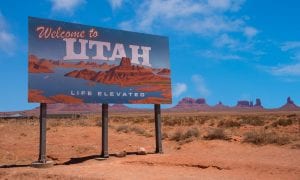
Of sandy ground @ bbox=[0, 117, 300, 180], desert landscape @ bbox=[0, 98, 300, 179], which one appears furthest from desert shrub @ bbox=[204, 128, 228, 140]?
sandy ground @ bbox=[0, 117, 300, 180]

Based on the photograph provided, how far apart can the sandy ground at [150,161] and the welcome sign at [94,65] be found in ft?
8.43

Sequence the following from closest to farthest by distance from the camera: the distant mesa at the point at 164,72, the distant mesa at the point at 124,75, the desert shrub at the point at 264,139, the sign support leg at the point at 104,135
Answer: the distant mesa at the point at 124,75 < the sign support leg at the point at 104,135 < the distant mesa at the point at 164,72 < the desert shrub at the point at 264,139

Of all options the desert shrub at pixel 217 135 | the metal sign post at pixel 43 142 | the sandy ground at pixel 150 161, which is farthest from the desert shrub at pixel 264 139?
the metal sign post at pixel 43 142

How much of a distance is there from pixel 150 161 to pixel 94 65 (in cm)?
437

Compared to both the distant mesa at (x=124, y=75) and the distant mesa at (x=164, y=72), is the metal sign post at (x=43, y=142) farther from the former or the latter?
the distant mesa at (x=164, y=72)

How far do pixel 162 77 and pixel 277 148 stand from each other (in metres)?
5.88

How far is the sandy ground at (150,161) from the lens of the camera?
12328 mm

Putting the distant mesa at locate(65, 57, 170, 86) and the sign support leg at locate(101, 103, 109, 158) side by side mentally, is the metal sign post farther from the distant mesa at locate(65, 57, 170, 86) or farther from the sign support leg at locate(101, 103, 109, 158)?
the sign support leg at locate(101, 103, 109, 158)

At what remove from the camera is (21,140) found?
24.9 m

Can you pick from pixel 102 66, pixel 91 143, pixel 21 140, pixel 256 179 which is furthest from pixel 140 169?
pixel 21 140

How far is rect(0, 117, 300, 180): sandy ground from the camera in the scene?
40.4 ft

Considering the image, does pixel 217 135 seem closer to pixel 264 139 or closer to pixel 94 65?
pixel 264 139

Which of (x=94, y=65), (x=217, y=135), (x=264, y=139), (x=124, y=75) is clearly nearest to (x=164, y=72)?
(x=124, y=75)

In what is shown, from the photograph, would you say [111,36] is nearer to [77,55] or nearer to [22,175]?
[77,55]
